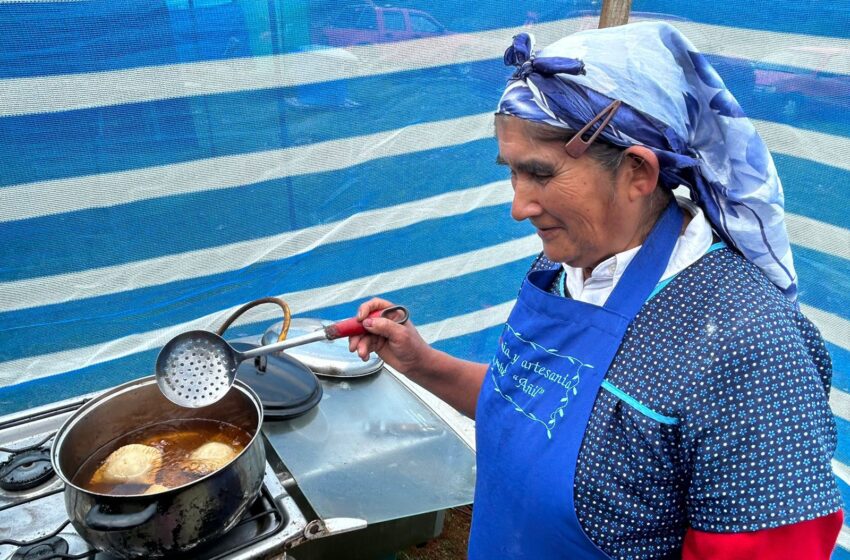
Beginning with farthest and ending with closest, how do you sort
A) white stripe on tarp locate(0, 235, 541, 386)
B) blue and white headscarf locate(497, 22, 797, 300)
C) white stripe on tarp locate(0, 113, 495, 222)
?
white stripe on tarp locate(0, 235, 541, 386)
white stripe on tarp locate(0, 113, 495, 222)
blue and white headscarf locate(497, 22, 797, 300)

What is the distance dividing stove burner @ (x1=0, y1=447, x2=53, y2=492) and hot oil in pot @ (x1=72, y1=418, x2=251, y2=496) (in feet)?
0.45

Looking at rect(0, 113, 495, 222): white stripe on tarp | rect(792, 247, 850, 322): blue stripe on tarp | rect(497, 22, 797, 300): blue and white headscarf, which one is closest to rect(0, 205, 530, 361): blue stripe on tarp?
rect(0, 113, 495, 222): white stripe on tarp

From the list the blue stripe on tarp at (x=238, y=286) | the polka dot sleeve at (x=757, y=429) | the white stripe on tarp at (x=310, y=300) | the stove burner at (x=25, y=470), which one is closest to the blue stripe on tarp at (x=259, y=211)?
the blue stripe on tarp at (x=238, y=286)

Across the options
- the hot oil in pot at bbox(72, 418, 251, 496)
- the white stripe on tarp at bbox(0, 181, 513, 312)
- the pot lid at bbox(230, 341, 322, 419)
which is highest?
the white stripe on tarp at bbox(0, 181, 513, 312)

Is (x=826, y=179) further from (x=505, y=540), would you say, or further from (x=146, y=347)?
(x=146, y=347)

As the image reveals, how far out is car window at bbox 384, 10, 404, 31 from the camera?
2599 mm

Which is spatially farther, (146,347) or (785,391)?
(146,347)

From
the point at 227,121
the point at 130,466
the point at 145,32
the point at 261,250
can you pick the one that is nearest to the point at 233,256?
the point at 261,250

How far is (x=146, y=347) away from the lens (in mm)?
2682

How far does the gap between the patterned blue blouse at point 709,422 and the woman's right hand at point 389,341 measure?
69 cm

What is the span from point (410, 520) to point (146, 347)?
1.43 meters

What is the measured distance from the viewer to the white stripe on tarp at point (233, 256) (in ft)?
7.79

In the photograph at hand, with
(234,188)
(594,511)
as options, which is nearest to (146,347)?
(234,188)

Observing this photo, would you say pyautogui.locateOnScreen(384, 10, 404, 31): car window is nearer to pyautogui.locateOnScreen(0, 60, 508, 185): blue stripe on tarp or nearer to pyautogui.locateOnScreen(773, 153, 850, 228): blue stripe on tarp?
pyautogui.locateOnScreen(0, 60, 508, 185): blue stripe on tarp
